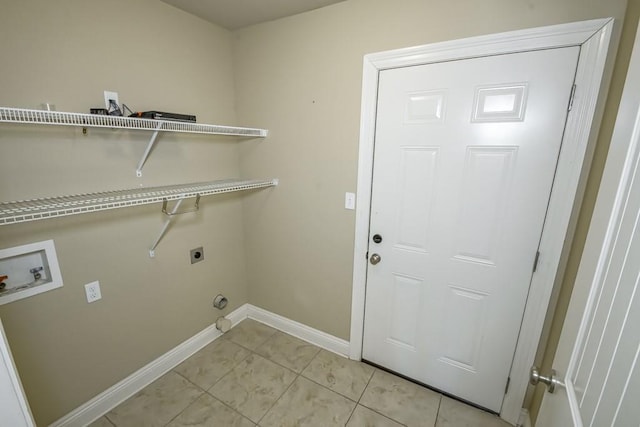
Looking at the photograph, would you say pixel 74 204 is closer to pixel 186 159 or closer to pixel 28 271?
pixel 28 271

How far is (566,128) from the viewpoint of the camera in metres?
1.21

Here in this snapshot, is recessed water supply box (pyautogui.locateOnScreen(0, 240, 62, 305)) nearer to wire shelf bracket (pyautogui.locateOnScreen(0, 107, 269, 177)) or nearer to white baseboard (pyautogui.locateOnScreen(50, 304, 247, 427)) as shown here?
wire shelf bracket (pyautogui.locateOnScreen(0, 107, 269, 177))

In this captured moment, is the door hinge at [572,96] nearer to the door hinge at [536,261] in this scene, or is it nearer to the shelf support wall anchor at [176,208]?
the door hinge at [536,261]

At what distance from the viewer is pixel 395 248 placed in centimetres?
172

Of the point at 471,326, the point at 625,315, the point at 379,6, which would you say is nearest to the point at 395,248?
the point at 471,326

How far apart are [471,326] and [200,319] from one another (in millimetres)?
1919

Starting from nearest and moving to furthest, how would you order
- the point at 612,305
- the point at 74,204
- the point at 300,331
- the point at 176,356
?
1. the point at 612,305
2. the point at 74,204
3. the point at 176,356
4. the point at 300,331

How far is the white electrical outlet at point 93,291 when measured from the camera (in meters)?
1.46

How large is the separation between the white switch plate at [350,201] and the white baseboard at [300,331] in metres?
1.05

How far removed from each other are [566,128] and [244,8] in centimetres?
187

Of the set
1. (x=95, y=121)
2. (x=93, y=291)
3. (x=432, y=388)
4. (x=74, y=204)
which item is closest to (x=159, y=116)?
(x=95, y=121)

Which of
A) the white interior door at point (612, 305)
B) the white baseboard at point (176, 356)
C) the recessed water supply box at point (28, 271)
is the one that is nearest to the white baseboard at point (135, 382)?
the white baseboard at point (176, 356)

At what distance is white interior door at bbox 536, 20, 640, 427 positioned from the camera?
1.50 feet

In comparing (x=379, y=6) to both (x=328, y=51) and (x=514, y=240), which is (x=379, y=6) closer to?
(x=328, y=51)
